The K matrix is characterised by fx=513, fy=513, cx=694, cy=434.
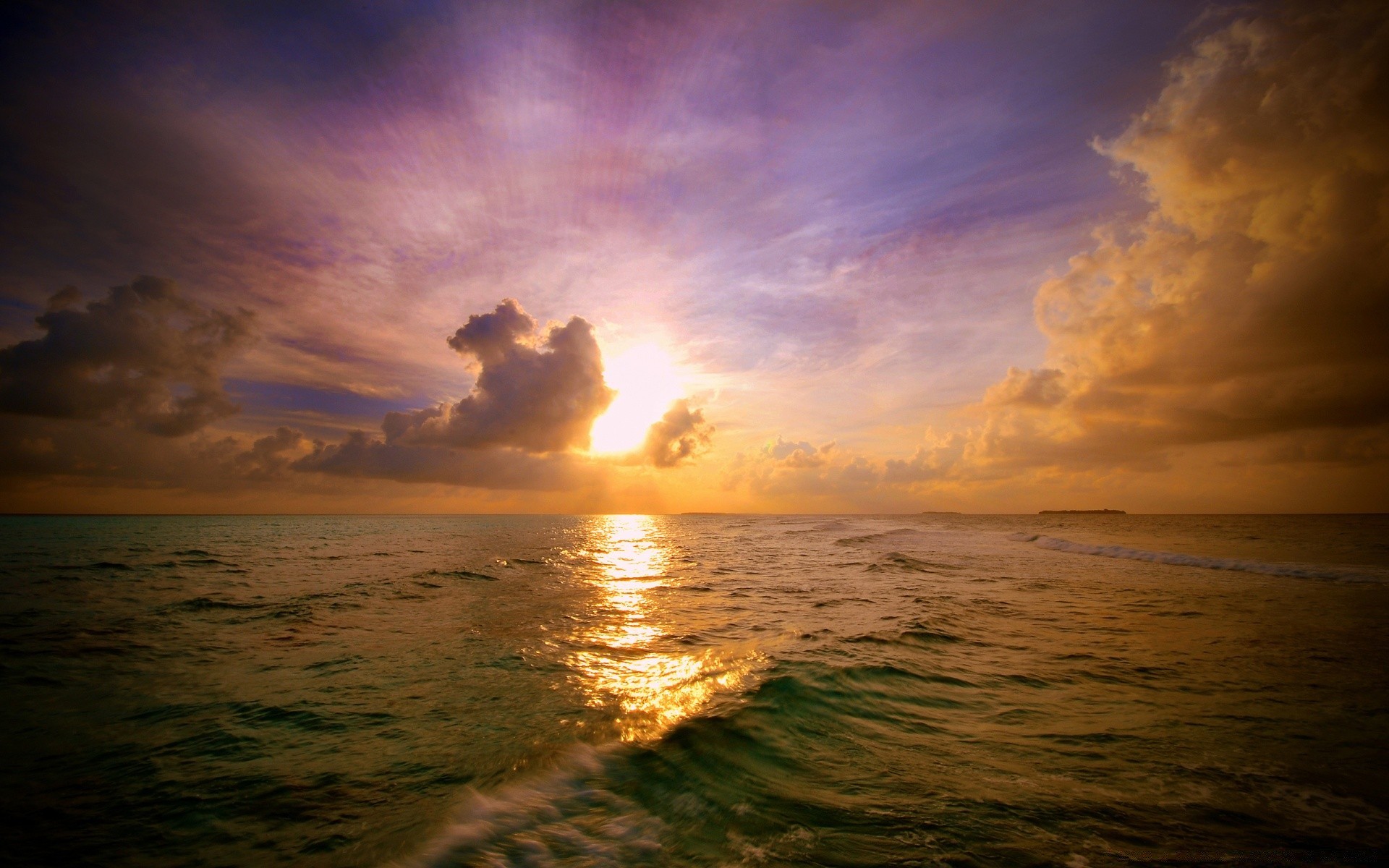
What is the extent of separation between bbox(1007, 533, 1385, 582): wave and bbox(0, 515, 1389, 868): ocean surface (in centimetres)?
750

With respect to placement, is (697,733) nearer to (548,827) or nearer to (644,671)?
(548,827)

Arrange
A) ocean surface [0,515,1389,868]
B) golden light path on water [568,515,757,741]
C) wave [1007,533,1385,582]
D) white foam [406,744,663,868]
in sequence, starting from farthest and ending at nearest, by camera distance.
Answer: wave [1007,533,1385,582]
golden light path on water [568,515,757,741]
ocean surface [0,515,1389,868]
white foam [406,744,663,868]

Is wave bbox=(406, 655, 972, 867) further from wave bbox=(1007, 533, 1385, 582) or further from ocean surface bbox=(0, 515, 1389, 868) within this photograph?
wave bbox=(1007, 533, 1385, 582)

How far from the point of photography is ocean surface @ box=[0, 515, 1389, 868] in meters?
5.46

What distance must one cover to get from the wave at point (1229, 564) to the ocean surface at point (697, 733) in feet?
24.6

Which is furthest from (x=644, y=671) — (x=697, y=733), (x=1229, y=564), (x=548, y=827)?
(x=1229, y=564)

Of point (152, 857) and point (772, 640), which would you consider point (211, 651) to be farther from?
point (772, 640)

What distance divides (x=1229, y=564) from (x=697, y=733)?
38.1 m

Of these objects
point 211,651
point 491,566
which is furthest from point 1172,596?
point 491,566

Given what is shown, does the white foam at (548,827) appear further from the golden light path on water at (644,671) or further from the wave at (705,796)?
the golden light path on water at (644,671)

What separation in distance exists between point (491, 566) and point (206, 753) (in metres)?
26.3

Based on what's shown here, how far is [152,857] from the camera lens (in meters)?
5.33

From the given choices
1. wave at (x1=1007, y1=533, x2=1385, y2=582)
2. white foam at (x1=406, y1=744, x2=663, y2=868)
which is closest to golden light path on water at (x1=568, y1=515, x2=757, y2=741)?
white foam at (x1=406, y1=744, x2=663, y2=868)

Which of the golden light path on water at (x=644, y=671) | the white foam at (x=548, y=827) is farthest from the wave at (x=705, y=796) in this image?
the golden light path on water at (x=644, y=671)
